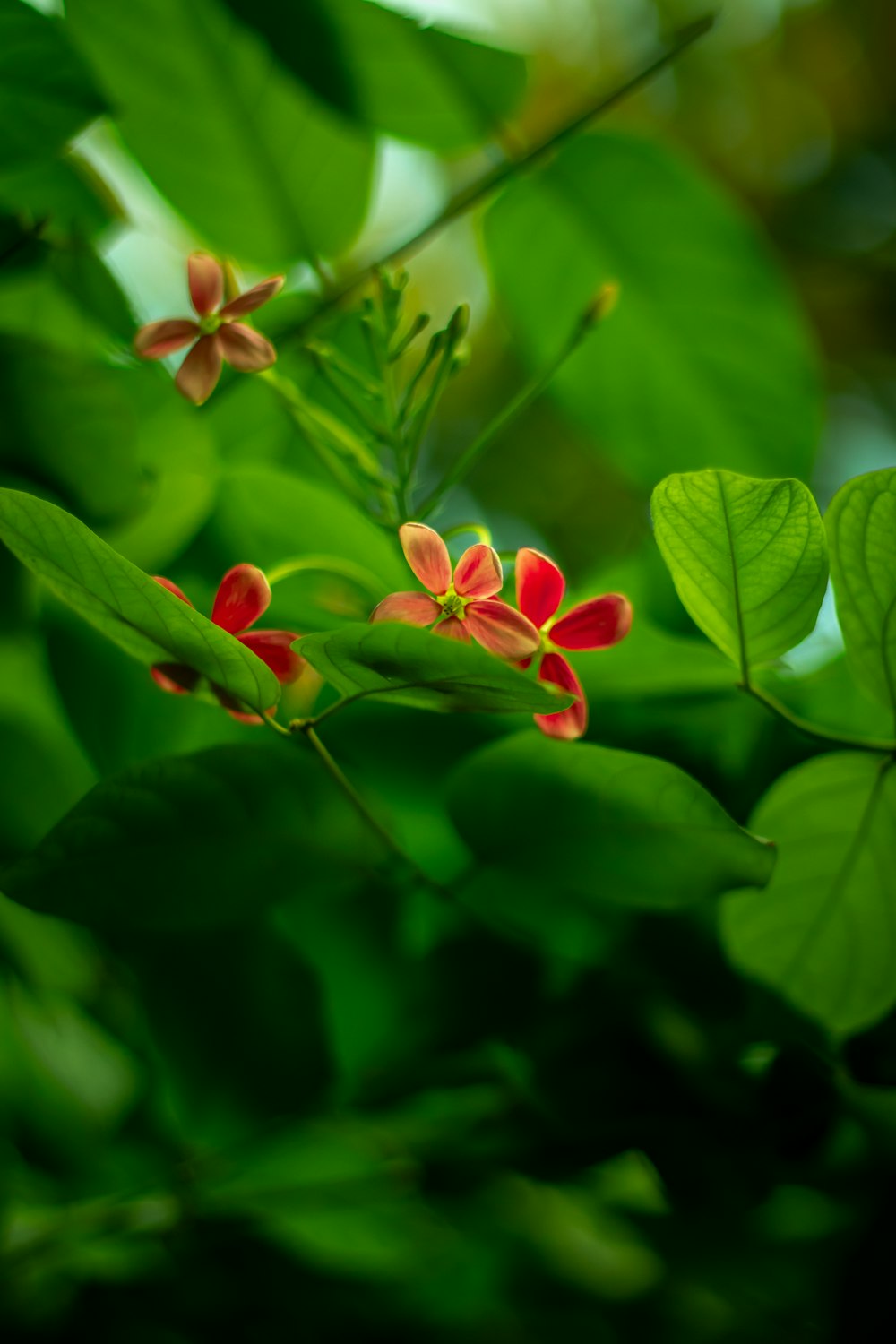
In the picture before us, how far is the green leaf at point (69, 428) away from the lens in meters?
0.28

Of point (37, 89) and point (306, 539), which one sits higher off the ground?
point (37, 89)

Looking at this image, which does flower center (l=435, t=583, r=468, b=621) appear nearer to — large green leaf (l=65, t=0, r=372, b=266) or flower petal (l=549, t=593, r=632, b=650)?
flower petal (l=549, t=593, r=632, b=650)

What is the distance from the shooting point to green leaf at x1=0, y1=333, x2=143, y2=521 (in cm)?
28

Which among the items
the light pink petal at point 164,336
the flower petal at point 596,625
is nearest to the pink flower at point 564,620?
the flower petal at point 596,625

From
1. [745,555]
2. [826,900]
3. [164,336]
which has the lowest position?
[826,900]

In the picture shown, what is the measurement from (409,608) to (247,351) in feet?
0.27

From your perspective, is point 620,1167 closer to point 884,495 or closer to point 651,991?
point 651,991

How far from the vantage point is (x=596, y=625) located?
215 millimetres

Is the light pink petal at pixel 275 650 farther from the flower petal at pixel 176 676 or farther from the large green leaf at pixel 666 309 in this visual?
the large green leaf at pixel 666 309

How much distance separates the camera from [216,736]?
310 mm

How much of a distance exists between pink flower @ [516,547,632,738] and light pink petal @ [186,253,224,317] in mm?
111

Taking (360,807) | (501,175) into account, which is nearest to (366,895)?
(360,807)

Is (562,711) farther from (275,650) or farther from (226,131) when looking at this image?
(226,131)

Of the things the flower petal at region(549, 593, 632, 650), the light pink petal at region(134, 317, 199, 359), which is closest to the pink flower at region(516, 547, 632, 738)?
the flower petal at region(549, 593, 632, 650)
